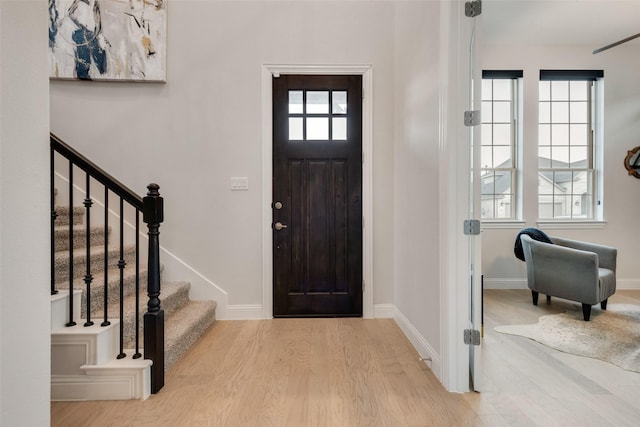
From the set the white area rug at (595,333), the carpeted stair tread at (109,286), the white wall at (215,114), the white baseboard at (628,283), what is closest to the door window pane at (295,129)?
the white wall at (215,114)

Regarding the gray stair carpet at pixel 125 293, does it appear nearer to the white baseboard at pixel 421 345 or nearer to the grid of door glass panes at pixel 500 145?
the white baseboard at pixel 421 345

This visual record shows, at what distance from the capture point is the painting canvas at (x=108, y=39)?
297 centimetres

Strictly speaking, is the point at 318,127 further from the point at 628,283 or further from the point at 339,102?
the point at 628,283

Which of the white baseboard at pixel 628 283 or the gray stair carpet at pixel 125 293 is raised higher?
the gray stair carpet at pixel 125 293

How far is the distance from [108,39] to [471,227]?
3481 millimetres

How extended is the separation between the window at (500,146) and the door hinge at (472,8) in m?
2.79

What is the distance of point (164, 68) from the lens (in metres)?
3.06

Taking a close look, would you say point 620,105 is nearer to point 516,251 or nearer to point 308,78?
point 516,251

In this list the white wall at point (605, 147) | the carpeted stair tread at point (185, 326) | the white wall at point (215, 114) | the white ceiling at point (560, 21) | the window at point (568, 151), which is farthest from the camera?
the window at point (568, 151)

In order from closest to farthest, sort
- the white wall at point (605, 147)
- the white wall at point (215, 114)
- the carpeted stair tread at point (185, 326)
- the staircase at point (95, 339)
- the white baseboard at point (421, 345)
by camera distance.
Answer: the staircase at point (95, 339) → the white baseboard at point (421, 345) → the carpeted stair tread at point (185, 326) → the white wall at point (215, 114) → the white wall at point (605, 147)

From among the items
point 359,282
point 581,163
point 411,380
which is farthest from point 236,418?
point 581,163

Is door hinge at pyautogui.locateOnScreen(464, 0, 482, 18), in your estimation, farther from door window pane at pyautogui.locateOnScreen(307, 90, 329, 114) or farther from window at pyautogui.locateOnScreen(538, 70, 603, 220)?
window at pyautogui.locateOnScreen(538, 70, 603, 220)

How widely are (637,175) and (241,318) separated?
5.22 m

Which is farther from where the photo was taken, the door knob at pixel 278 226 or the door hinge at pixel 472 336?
the door knob at pixel 278 226
